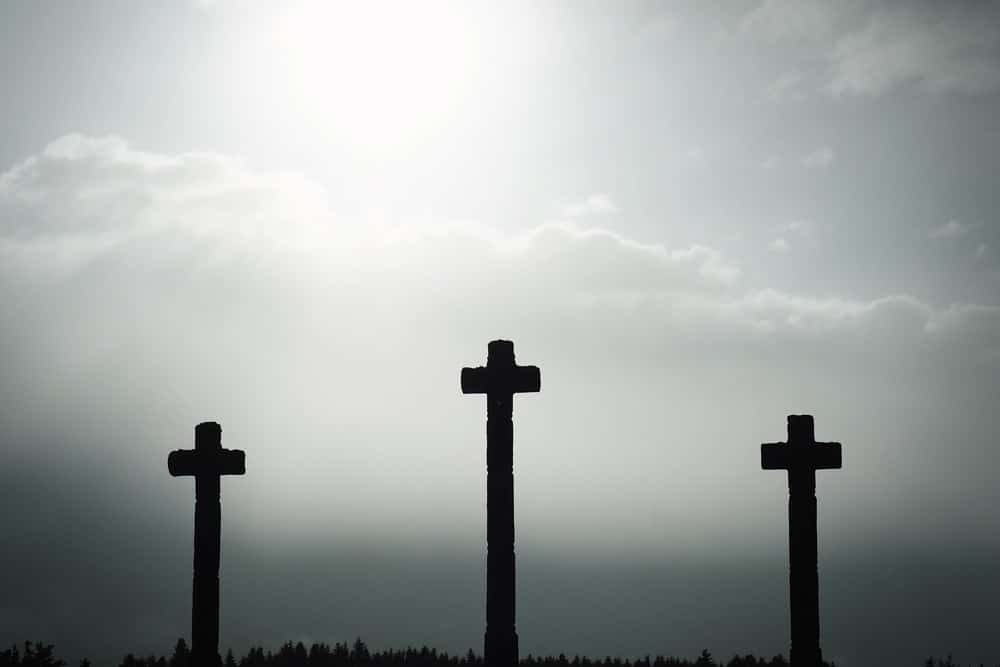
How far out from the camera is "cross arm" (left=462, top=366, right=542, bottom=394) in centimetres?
1512

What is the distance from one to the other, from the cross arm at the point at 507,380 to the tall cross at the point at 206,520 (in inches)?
155

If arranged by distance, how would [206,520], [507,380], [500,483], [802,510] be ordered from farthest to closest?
[206,520]
[802,510]
[507,380]
[500,483]

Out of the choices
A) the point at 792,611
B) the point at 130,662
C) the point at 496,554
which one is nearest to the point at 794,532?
the point at 792,611

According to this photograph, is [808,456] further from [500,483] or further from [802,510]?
[500,483]

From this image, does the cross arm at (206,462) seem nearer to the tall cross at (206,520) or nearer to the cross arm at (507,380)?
the tall cross at (206,520)

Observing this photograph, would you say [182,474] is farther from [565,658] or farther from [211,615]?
[565,658]

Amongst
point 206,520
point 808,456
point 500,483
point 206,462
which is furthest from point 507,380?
point 206,520

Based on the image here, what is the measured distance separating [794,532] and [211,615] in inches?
328

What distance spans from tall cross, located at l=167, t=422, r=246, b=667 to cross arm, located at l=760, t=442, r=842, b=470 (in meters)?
7.66

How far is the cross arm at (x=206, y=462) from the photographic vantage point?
16.5 m

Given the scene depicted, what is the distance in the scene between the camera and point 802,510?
15758 millimetres

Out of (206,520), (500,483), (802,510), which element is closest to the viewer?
(500,483)

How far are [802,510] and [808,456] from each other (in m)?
0.75

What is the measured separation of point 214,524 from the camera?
648 inches
